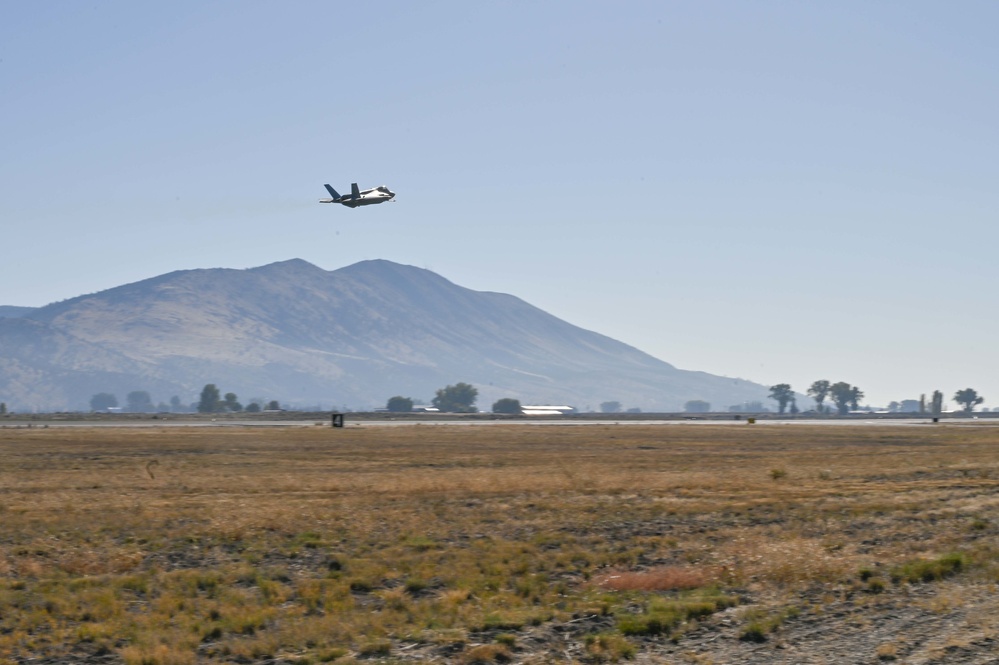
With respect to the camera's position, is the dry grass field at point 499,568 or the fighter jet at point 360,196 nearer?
the dry grass field at point 499,568

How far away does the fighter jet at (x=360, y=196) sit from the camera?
8000cm

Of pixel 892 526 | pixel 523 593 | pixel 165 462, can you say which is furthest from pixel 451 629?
pixel 165 462

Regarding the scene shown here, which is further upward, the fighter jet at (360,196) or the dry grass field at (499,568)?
the fighter jet at (360,196)

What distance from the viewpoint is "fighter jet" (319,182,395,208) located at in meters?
80.0

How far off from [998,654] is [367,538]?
1613cm

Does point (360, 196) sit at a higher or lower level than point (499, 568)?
higher

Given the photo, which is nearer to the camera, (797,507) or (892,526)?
(892,526)

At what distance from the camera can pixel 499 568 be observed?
73.4ft

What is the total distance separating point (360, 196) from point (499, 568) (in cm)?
6111

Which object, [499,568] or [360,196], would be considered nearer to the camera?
[499,568]

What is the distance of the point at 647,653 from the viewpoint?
52.6ft

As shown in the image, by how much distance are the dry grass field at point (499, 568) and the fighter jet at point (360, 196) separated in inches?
1498

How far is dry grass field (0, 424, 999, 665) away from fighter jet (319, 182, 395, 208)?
125ft

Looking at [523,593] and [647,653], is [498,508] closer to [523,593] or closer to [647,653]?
[523,593]
